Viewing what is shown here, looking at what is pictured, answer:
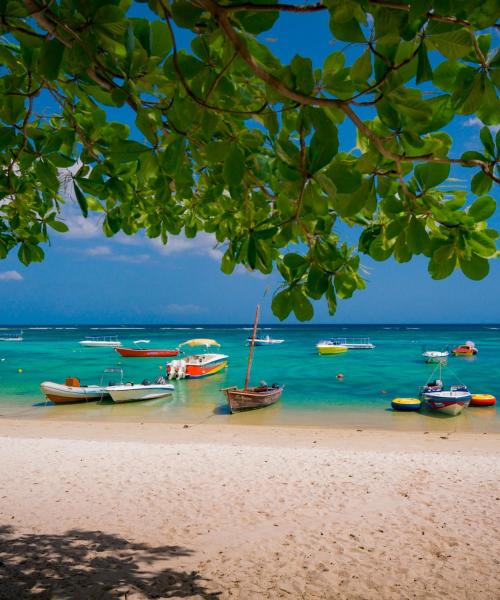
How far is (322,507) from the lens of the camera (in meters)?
5.35

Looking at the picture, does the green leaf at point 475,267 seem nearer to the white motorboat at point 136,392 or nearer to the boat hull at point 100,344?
the white motorboat at point 136,392

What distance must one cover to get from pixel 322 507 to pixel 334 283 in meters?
4.48

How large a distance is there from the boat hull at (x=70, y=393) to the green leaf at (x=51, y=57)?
1750cm

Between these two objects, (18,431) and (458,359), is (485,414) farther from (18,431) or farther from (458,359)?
(458,359)

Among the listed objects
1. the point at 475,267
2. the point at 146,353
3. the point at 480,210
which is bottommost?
the point at 146,353

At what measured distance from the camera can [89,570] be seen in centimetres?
374

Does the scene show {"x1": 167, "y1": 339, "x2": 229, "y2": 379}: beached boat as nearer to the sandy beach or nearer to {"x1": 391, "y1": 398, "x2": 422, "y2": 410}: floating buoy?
{"x1": 391, "y1": 398, "x2": 422, "y2": 410}: floating buoy

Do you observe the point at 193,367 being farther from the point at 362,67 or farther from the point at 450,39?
the point at 450,39

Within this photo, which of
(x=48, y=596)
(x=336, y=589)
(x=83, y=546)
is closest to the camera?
(x=48, y=596)

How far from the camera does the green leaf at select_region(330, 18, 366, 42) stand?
976mm

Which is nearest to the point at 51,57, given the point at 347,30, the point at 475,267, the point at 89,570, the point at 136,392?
the point at 347,30

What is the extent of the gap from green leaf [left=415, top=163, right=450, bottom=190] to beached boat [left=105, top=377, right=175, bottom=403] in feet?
56.1

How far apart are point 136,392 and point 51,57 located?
17413mm

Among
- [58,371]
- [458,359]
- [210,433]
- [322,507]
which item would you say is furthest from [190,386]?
[458,359]
